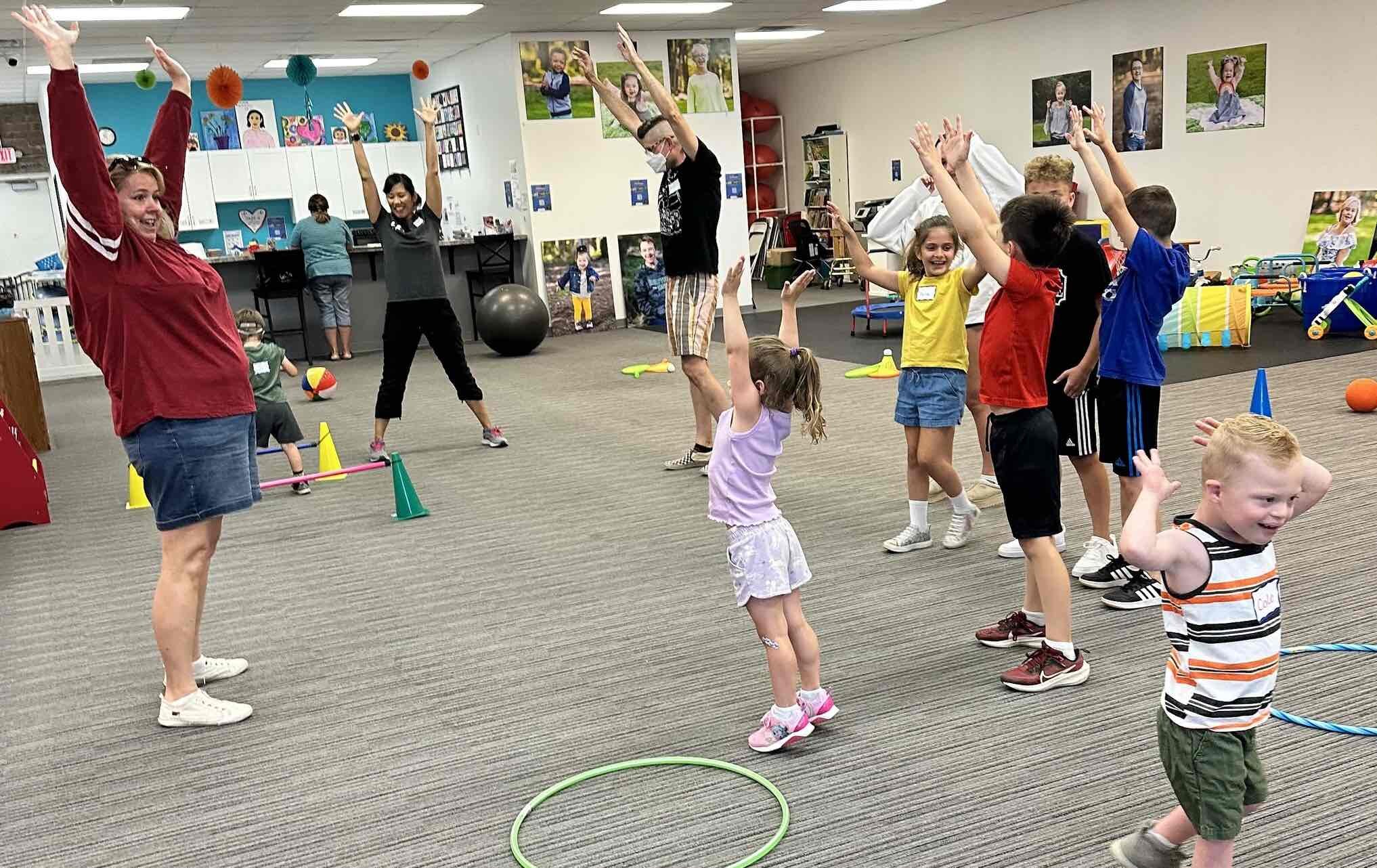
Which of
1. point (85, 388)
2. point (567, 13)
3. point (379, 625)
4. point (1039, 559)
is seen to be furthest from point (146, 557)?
point (567, 13)

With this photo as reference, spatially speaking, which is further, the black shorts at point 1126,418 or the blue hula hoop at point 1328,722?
the black shorts at point 1126,418

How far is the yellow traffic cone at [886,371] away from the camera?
8266 mm

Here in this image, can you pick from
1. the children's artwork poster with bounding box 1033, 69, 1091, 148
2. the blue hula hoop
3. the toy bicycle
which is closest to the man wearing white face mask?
the blue hula hoop

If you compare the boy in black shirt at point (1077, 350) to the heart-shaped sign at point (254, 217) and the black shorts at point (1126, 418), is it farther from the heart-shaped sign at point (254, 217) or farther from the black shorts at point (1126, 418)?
the heart-shaped sign at point (254, 217)

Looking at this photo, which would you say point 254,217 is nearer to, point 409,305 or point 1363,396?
point 409,305

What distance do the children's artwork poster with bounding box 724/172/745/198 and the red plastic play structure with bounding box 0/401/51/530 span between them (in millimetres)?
8727

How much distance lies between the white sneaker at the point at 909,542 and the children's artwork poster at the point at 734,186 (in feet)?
30.1

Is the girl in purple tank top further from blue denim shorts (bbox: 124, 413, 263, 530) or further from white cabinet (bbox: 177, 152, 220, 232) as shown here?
white cabinet (bbox: 177, 152, 220, 232)

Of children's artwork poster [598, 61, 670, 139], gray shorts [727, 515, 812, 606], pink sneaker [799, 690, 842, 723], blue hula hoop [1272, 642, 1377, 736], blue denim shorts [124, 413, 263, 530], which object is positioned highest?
children's artwork poster [598, 61, 670, 139]

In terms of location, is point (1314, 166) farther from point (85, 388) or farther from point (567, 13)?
point (85, 388)

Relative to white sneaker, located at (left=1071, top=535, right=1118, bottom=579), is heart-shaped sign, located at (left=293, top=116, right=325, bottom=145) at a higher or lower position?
higher

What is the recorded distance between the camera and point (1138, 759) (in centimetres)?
266

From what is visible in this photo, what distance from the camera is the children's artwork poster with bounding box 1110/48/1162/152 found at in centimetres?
1136

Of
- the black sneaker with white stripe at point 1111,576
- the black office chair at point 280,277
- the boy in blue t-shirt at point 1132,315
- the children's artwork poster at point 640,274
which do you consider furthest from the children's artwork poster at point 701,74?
the black sneaker with white stripe at point 1111,576
